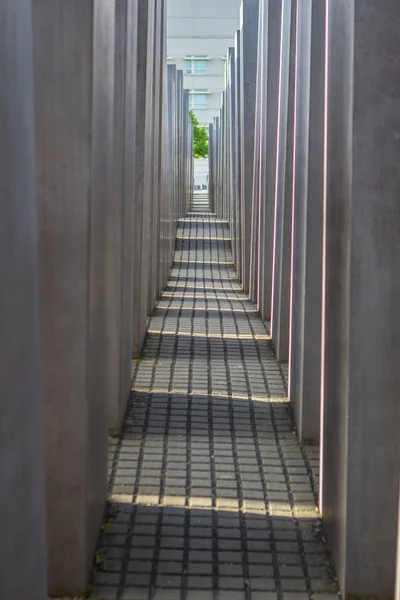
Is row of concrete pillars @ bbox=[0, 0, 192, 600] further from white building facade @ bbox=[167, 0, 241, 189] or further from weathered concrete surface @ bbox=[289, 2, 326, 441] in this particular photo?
white building facade @ bbox=[167, 0, 241, 189]

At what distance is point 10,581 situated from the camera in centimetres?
291

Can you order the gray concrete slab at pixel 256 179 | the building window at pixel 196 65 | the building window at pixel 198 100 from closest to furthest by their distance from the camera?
the gray concrete slab at pixel 256 179
the building window at pixel 196 65
the building window at pixel 198 100

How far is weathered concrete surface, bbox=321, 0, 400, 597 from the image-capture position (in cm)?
418

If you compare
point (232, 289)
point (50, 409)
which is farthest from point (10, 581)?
point (232, 289)

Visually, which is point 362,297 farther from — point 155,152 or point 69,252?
point 155,152

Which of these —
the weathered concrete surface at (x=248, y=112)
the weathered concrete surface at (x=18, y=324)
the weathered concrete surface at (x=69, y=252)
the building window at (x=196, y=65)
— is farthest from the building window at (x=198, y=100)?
the weathered concrete surface at (x=18, y=324)

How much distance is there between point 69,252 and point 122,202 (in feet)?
8.82

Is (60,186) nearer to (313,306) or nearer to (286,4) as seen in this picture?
(313,306)

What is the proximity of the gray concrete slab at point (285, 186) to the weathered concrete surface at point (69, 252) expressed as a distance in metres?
4.43

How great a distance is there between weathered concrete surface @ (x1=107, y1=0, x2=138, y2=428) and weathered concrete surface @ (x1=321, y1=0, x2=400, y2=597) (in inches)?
101

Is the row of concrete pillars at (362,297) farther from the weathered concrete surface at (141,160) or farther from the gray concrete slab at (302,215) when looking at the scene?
the weathered concrete surface at (141,160)

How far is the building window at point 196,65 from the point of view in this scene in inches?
2210

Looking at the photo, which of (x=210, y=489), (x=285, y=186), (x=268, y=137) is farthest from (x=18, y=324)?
(x=268, y=137)

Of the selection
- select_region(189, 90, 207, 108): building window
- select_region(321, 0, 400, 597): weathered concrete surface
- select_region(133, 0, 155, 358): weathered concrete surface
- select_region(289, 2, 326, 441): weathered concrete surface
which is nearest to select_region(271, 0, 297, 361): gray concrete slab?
select_region(133, 0, 155, 358): weathered concrete surface
